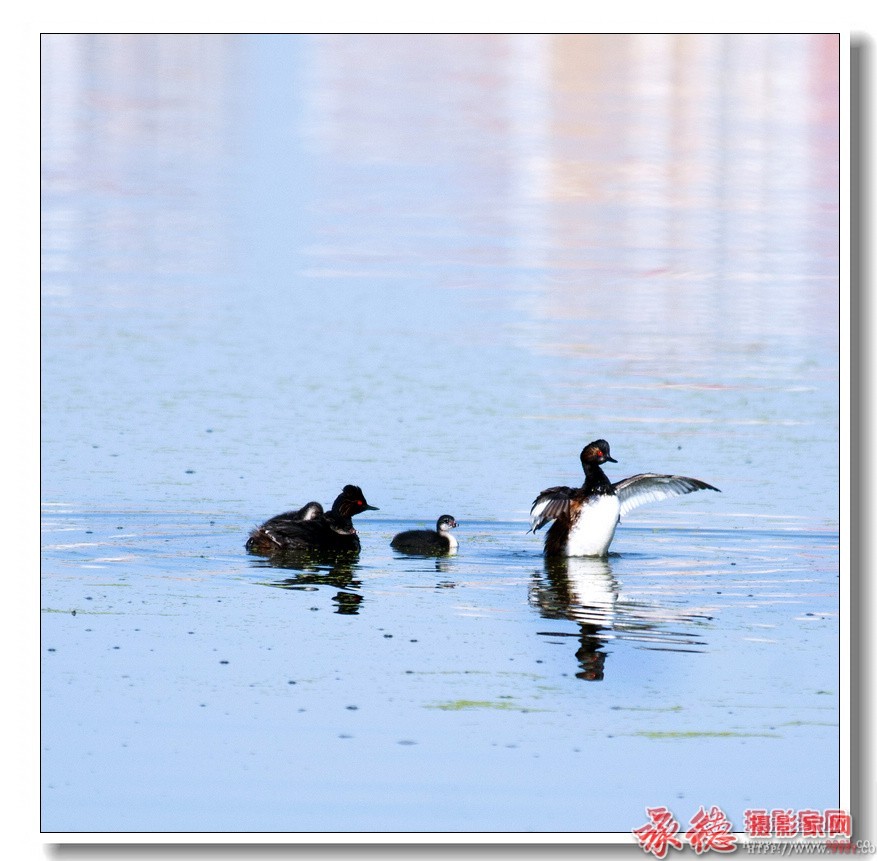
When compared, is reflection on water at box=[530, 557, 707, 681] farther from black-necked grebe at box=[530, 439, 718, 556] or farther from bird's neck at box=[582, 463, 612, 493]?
bird's neck at box=[582, 463, 612, 493]

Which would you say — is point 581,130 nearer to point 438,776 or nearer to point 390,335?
point 390,335

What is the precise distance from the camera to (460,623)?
26.2ft

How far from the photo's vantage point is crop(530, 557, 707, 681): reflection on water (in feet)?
25.1

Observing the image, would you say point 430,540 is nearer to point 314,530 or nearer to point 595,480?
point 314,530

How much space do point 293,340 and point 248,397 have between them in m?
0.98

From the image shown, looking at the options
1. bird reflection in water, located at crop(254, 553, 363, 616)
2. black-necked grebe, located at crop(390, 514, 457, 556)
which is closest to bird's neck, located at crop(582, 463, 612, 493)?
black-necked grebe, located at crop(390, 514, 457, 556)

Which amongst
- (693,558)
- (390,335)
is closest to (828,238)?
(693,558)

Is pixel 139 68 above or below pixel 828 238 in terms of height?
above

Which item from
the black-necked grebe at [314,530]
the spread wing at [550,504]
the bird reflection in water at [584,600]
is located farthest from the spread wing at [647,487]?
the black-necked grebe at [314,530]

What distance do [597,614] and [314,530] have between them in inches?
74.2

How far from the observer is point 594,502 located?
966 cm

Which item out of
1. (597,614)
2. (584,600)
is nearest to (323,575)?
(584,600)

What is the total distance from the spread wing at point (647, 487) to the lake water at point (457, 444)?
0.21m
